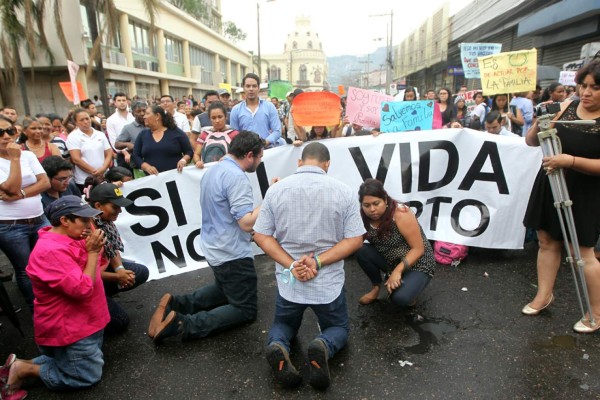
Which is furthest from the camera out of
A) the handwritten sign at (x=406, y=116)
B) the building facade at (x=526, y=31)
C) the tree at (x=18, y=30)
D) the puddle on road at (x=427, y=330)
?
the tree at (x=18, y=30)

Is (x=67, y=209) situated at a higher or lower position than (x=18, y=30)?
lower

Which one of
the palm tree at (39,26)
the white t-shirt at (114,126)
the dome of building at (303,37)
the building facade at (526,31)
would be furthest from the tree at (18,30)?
the dome of building at (303,37)

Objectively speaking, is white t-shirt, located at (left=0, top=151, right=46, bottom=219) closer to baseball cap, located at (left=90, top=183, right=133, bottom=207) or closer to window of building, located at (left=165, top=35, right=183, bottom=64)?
baseball cap, located at (left=90, top=183, right=133, bottom=207)

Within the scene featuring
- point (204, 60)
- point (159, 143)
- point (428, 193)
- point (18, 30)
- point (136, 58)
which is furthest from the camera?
point (204, 60)

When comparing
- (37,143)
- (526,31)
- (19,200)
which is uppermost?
(526,31)

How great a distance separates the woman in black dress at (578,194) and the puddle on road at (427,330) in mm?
667

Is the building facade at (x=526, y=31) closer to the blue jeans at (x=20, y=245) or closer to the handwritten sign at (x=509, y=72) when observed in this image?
the handwritten sign at (x=509, y=72)

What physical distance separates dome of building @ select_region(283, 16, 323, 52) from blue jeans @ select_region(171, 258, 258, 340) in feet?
424

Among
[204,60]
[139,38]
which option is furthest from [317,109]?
[204,60]

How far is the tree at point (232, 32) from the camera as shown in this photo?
51.7 meters

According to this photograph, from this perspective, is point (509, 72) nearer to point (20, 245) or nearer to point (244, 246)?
point (244, 246)

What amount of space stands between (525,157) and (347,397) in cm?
303

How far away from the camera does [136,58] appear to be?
2277 centimetres

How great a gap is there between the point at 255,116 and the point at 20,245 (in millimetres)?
2903
